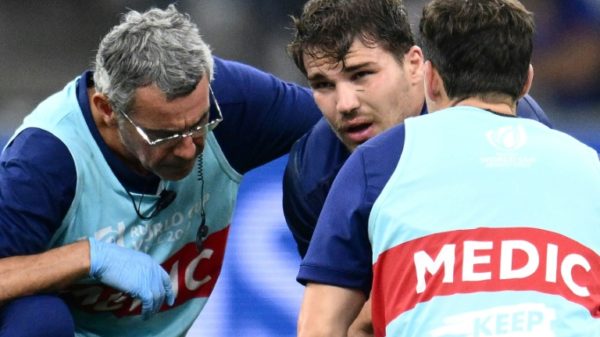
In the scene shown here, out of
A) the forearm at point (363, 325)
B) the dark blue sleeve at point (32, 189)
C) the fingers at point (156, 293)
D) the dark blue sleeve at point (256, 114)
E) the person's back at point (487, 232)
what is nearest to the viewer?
the person's back at point (487, 232)

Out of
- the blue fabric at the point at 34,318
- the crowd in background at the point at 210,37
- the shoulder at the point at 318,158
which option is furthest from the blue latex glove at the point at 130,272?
the crowd in background at the point at 210,37

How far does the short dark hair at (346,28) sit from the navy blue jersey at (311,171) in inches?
6.3

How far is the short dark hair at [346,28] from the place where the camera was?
2889 millimetres

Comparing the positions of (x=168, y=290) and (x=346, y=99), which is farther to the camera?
(x=168, y=290)

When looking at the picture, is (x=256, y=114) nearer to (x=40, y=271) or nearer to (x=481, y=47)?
(x=40, y=271)

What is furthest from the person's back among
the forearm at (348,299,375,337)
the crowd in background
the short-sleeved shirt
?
the crowd in background

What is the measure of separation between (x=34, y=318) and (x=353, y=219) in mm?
895

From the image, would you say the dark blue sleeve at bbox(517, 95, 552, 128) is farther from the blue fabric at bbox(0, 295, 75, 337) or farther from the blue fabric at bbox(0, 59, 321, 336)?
the blue fabric at bbox(0, 295, 75, 337)

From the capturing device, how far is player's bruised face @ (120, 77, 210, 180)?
2756 millimetres

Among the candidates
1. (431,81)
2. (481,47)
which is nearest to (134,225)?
(431,81)

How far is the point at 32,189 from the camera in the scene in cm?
275

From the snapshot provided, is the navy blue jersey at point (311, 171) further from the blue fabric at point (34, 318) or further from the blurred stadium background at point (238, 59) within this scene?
the blurred stadium background at point (238, 59)

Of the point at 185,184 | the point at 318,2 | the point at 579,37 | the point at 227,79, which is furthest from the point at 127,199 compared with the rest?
the point at 579,37

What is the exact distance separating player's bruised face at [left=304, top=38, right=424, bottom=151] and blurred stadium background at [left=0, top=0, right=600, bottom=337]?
3.33 ft
